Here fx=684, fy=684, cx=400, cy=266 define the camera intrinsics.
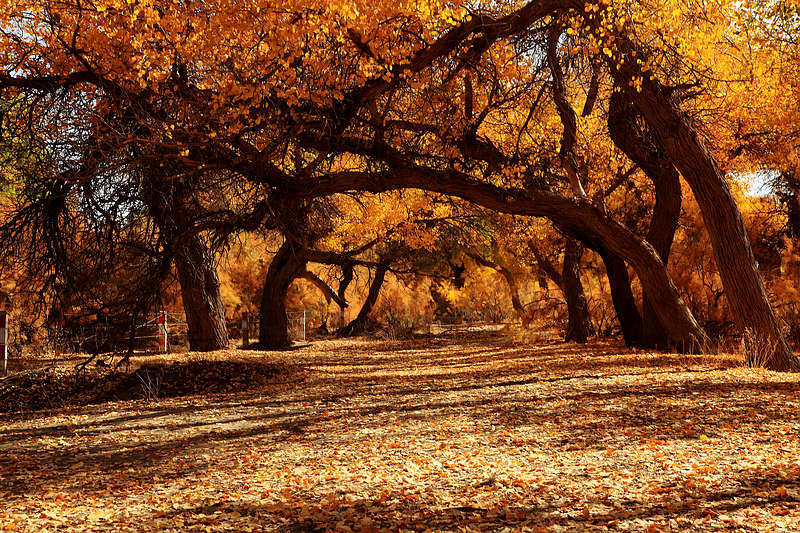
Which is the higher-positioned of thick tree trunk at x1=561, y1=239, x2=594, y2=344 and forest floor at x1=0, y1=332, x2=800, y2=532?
thick tree trunk at x1=561, y1=239, x2=594, y2=344

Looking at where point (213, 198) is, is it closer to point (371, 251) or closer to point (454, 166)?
point (454, 166)

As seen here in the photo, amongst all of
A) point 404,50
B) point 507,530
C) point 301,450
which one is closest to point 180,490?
point 301,450

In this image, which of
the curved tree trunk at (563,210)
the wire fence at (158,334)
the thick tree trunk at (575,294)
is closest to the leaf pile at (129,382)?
the wire fence at (158,334)

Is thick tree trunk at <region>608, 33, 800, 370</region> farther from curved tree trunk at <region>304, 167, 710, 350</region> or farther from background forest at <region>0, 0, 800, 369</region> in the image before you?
curved tree trunk at <region>304, 167, 710, 350</region>

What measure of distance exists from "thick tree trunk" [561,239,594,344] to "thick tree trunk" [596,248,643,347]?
1511 mm

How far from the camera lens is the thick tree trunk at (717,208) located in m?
8.60

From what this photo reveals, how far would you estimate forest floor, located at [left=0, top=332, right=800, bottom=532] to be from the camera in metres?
3.47

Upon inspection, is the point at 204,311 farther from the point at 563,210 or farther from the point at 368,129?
the point at 563,210

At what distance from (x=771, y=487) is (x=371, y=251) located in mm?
20167

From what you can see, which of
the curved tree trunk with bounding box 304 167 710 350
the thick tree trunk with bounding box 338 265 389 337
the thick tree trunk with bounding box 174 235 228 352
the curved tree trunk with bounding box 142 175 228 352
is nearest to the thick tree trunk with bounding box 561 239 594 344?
the curved tree trunk with bounding box 304 167 710 350

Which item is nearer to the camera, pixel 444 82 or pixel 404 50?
pixel 404 50

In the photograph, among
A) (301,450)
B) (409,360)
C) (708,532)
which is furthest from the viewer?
(409,360)

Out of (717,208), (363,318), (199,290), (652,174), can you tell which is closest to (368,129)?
(717,208)

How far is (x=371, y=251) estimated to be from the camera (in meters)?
A: 23.6
